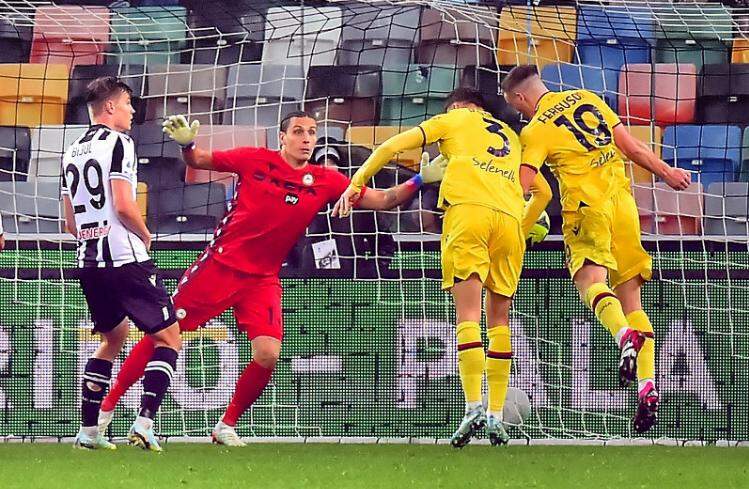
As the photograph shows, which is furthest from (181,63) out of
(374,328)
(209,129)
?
(374,328)

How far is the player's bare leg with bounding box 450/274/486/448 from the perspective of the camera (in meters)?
6.15

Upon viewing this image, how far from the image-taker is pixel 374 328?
7.29 meters

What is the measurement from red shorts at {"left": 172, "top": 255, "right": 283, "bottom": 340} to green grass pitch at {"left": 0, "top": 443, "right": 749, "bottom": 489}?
63 cm

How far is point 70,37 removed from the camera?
Result: 33.0 feet

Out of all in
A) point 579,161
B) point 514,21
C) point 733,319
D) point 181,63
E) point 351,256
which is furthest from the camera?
point 181,63

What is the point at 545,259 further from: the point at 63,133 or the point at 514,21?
the point at 63,133

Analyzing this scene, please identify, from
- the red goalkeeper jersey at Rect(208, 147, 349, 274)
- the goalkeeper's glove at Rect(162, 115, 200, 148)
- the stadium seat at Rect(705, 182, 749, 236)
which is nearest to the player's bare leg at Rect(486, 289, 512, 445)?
the red goalkeeper jersey at Rect(208, 147, 349, 274)

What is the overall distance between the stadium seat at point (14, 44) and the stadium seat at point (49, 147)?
3.93ft

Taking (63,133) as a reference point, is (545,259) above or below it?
below

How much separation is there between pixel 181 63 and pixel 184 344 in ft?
10.4

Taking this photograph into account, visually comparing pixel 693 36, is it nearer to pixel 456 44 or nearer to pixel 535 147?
pixel 456 44

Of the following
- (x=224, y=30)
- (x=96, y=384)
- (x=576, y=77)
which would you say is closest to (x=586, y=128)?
(x=96, y=384)

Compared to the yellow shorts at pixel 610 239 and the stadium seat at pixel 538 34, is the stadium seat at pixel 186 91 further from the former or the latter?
the yellow shorts at pixel 610 239

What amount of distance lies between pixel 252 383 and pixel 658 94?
3922 millimetres
